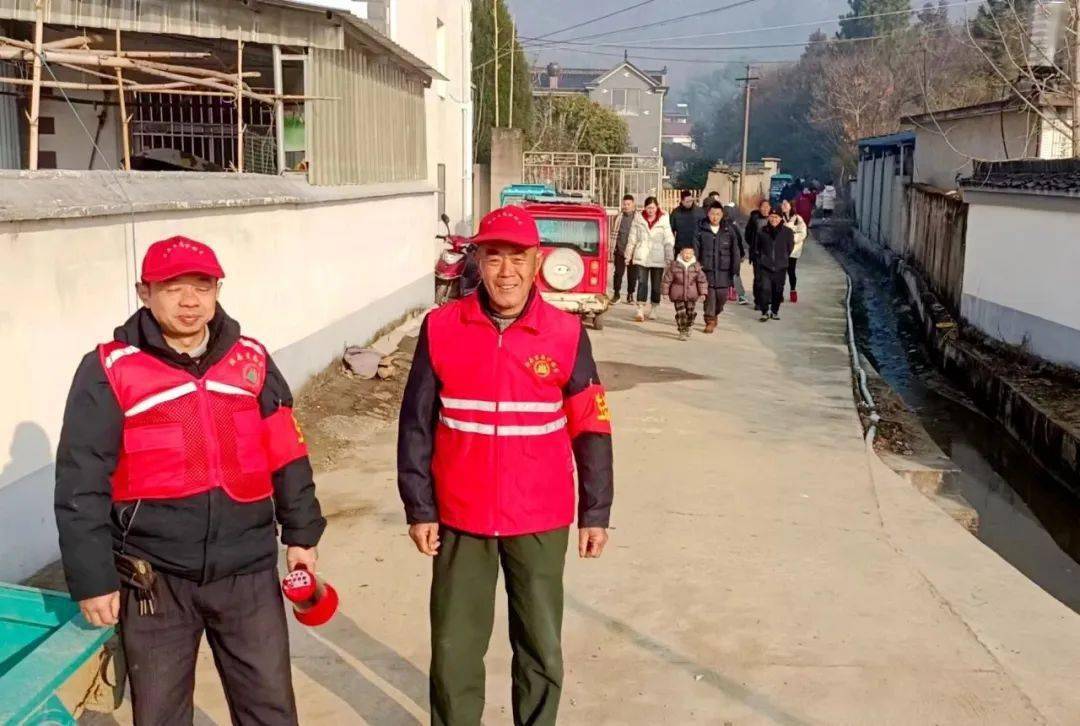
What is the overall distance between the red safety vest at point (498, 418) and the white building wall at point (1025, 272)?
875 cm

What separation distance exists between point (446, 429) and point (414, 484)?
20 cm

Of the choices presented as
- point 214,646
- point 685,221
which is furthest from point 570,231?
point 214,646

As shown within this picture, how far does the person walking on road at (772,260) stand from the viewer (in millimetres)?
15297

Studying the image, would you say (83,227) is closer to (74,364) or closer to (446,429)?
(74,364)

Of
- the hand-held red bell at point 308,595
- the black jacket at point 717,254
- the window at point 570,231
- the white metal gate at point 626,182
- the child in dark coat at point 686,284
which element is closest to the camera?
the hand-held red bell at point 308,595

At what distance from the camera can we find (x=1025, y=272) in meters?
12.3

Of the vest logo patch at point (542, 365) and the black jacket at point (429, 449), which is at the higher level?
the vest logo patch at point (542, 365)

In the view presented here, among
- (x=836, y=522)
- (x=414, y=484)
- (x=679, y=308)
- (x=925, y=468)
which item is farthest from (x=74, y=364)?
(x=679, y=308)

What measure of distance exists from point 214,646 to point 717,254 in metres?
11.8

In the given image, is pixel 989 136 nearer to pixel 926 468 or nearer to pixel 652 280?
pixel 652 280

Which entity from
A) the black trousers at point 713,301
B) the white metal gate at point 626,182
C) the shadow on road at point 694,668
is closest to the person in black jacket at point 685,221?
the black trousers at point 713,301

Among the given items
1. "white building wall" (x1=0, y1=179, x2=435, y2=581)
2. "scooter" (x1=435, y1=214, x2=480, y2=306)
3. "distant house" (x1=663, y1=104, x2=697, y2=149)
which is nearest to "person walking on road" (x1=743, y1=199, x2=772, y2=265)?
"scooter" (x1=435, y1=214, x2=480, y2=306)

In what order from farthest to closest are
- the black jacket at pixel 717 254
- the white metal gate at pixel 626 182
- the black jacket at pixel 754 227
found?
the white metal gate at pixel 626 182
the black jacket at pixel 754 227
the black jacket at pixel 717 254

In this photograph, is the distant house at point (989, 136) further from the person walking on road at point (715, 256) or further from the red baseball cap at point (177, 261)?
the red baseball cap at point (177, 261)
